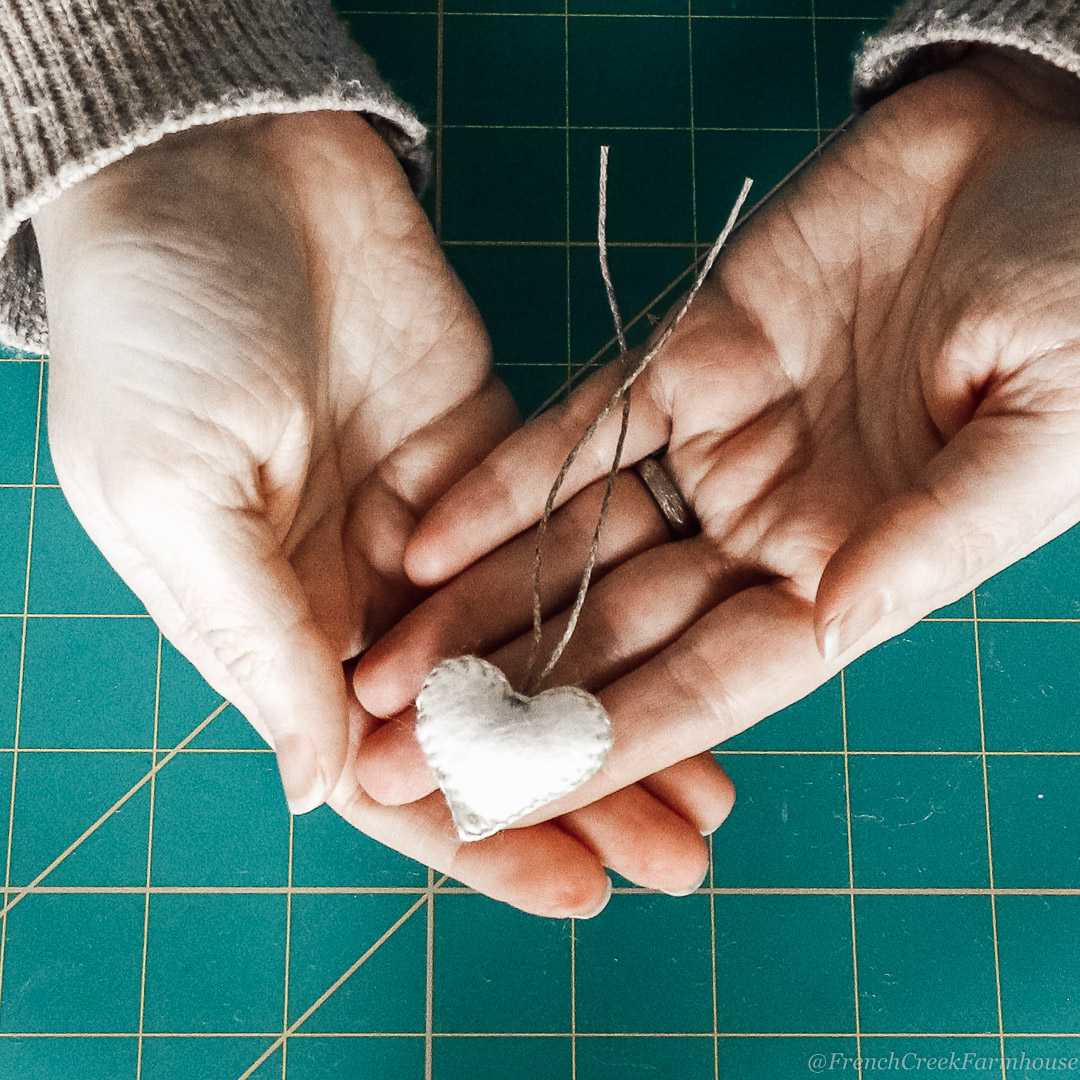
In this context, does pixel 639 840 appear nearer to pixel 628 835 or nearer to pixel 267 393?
pixel 628 835

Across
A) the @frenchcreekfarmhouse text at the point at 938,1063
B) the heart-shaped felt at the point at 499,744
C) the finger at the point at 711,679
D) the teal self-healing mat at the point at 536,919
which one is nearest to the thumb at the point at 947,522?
the finger at the point at 711,679

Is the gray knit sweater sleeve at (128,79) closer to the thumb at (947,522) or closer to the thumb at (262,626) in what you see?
the thumb at (262,626)

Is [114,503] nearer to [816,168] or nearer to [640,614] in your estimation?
[640,614]

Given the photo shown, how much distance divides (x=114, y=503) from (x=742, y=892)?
102cm

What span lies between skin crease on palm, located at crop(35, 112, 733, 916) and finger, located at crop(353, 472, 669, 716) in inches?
1.2

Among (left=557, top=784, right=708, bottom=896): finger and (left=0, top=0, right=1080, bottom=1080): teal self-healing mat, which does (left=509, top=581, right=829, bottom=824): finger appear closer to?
(left=557, top=784, right=708, bottom=896): finger

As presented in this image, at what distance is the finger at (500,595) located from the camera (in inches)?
40.4

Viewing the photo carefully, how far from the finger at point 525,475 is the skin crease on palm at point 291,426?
0.07 meters

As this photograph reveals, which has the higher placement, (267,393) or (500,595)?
(267,393)

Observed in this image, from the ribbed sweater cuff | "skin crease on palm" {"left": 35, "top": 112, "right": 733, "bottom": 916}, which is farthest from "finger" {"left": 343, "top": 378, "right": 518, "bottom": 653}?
the ribbed sweater cuff

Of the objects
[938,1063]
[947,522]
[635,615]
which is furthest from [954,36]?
[938,1063]

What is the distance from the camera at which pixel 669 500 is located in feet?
3.71

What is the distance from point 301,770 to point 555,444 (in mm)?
445

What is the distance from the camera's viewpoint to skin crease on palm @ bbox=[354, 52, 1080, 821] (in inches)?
38.7
